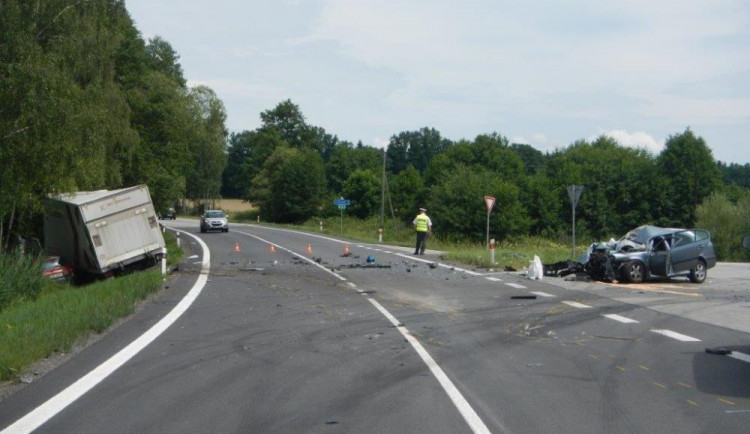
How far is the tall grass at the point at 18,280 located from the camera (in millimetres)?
19766

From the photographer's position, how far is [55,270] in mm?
25047

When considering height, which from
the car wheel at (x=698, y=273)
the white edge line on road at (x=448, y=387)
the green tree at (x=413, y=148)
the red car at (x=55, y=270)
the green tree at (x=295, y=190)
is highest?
the green tree at (x=413, y=148)

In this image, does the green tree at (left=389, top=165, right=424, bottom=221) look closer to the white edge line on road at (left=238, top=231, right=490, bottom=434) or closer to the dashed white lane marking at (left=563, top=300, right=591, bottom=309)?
the dashed white lane marking at (left=563, top=300, right=591, bottom=309)

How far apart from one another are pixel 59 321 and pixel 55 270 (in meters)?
14.3

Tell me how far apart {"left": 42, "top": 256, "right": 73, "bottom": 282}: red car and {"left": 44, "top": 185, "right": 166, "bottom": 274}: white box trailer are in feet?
2.17

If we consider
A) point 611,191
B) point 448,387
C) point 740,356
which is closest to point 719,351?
point 740,356

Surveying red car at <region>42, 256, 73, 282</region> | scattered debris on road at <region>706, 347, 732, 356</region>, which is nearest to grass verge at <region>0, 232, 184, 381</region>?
red car at <region>42, 256, 73, 282</region>

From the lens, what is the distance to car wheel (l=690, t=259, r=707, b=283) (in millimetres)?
20578

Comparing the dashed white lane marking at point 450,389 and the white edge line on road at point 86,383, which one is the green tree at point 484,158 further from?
the dashed white lane marking at point 450,389

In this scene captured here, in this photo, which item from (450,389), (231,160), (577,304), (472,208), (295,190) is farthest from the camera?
(231,160)

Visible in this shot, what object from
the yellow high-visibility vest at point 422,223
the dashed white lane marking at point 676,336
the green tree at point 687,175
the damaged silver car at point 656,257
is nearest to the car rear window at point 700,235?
the damaged silver car at point 656,257

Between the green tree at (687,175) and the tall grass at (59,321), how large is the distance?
277 feet

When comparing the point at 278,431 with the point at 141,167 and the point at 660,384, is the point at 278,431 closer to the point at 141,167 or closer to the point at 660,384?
the point at 660,384

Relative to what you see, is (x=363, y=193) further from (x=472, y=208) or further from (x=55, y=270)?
(x=55, y=270)
